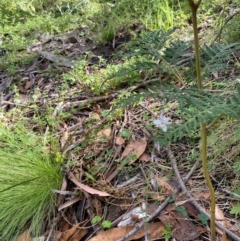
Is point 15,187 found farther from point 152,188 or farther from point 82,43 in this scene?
point 82,43

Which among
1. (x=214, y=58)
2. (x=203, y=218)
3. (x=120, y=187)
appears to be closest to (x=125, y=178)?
(x=120, y=187)

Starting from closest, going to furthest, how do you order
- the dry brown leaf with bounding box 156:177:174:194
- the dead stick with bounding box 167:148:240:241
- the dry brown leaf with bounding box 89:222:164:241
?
the dead stick with bounding box 167:148:240:241, the dry brown leaf with bounding box 89:222:164:241, the dry brown leaf with bounding box 156:177:174:194

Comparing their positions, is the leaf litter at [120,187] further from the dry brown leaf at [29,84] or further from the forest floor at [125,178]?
the dry brown leaf at [29,84]

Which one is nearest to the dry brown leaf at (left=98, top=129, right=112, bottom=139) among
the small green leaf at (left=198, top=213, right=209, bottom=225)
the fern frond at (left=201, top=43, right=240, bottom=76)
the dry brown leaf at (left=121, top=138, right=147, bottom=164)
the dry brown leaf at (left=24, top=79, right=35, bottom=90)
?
the dry brown leaf at (left=121, top=138, right=147, bottom=164)

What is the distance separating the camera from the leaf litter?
4.33 ft

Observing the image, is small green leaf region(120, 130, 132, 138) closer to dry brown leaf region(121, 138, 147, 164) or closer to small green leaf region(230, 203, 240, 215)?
dry brown leaf region(121, 138, 147, 164)

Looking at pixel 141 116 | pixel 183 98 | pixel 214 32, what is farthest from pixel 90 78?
pixel 183 98

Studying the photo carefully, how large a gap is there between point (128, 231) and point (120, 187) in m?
0.22

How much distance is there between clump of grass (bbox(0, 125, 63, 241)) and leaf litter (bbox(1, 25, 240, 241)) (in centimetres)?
4

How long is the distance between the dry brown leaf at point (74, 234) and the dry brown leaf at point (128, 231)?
0.08m

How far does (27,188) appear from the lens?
63.0 inches

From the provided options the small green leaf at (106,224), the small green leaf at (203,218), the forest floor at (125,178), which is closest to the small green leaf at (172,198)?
the forest floor at (125,178)

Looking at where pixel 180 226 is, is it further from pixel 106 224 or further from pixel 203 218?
pixel 106 224

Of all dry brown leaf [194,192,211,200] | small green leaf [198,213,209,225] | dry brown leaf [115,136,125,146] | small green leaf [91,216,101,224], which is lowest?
small green leaf [198,213,209,225]
